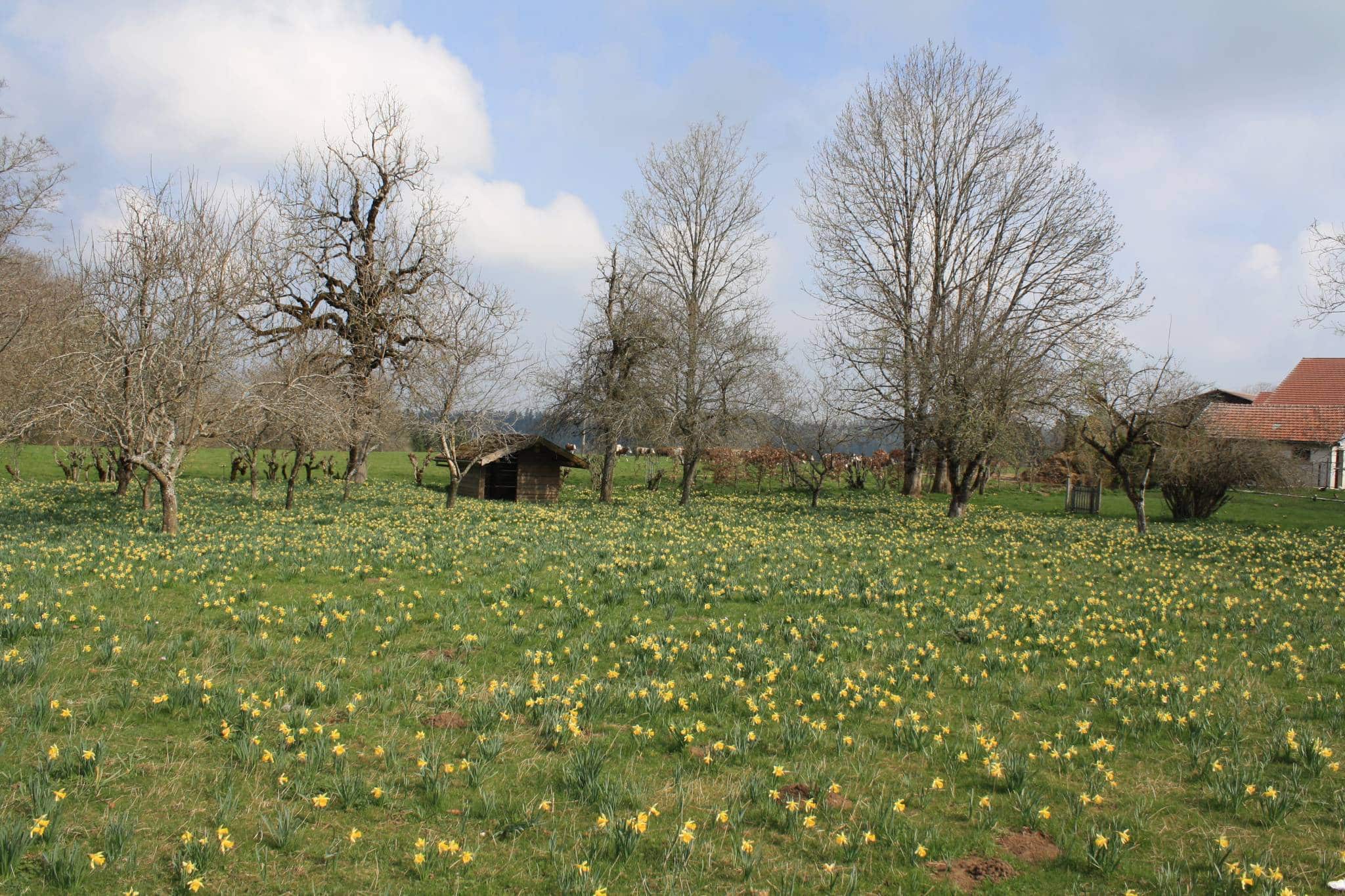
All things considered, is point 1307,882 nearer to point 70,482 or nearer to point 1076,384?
point 1076,384

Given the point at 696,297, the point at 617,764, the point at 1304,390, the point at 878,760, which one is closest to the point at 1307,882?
the point at 878,760

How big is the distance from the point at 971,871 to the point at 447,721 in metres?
3.76

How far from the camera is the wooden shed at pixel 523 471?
29562 mm

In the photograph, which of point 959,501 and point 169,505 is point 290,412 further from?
point 959,501

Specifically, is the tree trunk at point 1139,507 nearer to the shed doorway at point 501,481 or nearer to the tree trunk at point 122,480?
the shed doorway at point 501,481

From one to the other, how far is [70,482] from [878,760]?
36.6 meters

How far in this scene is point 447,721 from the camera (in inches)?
227

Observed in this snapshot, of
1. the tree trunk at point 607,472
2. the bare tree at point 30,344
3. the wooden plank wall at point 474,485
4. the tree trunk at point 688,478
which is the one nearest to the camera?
the bare tree at point 30,344

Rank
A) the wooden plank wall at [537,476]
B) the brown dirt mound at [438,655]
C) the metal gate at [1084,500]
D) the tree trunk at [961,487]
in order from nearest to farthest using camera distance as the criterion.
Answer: the brown dirt mound at [438,655] → the tree trunk at [961,487] → the wooden plank wall at [537,476] → the metal gate at [1084,500]

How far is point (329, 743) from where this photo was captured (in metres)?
5.15

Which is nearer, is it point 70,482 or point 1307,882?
point 1307,882

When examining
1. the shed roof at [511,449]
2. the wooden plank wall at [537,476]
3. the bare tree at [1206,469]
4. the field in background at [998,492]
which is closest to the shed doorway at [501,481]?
the wooden plank wall at [537,476]

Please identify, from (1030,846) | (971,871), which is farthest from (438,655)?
(1030,846)

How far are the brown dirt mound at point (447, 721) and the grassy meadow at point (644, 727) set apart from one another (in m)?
0.02
